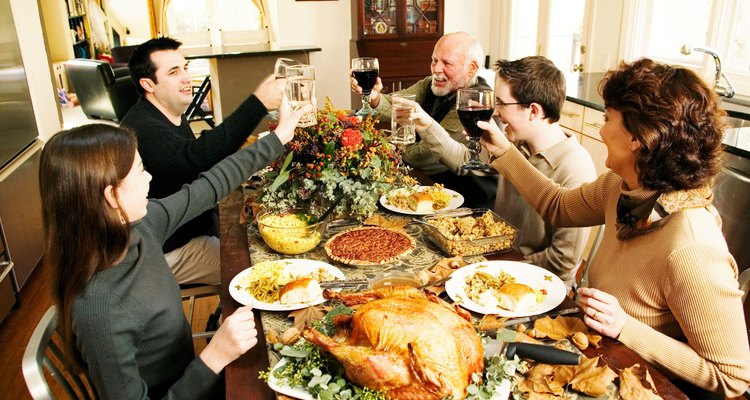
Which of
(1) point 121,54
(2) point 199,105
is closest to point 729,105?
(2) point 199,105

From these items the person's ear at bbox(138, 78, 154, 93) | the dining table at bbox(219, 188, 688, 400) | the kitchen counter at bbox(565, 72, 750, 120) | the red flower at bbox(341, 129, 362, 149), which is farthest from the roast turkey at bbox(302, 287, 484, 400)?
the person's ear at bbox(138, 78, 154, 93)

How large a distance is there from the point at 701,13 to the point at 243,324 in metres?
3.48

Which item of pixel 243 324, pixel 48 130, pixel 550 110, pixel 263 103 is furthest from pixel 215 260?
pixel 48 130

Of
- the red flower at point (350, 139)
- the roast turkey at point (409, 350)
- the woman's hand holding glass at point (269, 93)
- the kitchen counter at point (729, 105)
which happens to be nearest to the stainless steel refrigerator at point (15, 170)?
the woman's hand holding glass at point (269, 93)

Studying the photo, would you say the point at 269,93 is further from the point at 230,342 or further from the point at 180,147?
the point at 230,342

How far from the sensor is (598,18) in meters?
3.92

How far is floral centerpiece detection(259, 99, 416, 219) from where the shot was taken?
1.72 metres

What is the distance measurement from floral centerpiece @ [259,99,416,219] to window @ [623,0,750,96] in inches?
92.7

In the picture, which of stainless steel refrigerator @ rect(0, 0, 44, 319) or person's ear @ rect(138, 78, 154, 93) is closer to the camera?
person's ear @ rect(138, 78, 154, 93)

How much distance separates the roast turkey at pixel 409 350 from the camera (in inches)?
37.8

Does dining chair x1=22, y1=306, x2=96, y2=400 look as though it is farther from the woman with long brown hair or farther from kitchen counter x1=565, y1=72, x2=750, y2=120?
kitchen counter x1=565, y1=72, x2=750, y2=120

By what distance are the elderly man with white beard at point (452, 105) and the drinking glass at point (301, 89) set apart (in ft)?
3.25

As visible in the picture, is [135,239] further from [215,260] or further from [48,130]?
[48,130]

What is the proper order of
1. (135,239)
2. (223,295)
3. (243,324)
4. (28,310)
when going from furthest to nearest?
(28,310) → (223,295) → (135,239) → (243,324)
